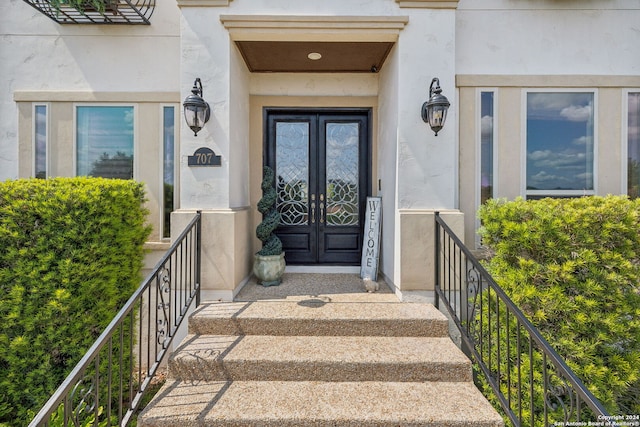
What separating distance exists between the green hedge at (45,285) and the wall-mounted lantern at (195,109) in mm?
→ 1118

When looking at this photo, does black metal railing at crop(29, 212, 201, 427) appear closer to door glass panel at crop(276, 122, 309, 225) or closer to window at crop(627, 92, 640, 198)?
door glass panel at crop(276, 122, 309, 225)

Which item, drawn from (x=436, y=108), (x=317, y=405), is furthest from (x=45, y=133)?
(x=436, y=108)

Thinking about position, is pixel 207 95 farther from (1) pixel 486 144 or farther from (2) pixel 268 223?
(1) pixel 486 144

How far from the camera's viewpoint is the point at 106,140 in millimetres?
4023

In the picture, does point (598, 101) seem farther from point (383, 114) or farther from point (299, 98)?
point (299, 98)

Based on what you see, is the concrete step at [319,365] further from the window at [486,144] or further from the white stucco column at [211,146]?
the window at [486,144]

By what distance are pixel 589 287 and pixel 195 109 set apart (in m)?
3.94

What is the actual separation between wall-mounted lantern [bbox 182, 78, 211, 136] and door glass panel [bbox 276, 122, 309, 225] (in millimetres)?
1532

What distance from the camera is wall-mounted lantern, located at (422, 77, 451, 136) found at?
10.4 ft

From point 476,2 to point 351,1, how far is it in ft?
5.78

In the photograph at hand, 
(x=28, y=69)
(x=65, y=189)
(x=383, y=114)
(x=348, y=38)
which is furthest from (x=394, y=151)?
(x=28, y=69)

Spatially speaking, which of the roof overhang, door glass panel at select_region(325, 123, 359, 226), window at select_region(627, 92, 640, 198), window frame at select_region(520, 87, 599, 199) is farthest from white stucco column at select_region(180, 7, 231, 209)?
window at select_region(627, 92, 640, 198)

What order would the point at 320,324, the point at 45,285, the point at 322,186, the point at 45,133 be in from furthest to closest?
the point at 322,186 < the point at 45,133 < the point at 320,324 < the point at 45,285

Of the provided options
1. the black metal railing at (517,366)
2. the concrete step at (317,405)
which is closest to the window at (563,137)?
the black metal railing at (517,366)
